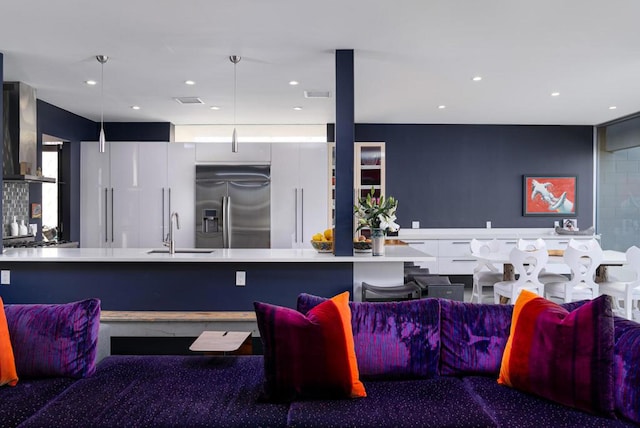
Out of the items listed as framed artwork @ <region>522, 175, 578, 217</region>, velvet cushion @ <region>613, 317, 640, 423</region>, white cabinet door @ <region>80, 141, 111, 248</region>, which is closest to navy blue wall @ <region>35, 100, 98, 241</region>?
white cabinet door @ <region>80, 141, 111, 248</region>

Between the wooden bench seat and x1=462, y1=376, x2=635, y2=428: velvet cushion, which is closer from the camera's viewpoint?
x1=462, y1=376, x2=635, y2=428: velvet cushion

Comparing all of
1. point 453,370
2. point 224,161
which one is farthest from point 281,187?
point 453,370

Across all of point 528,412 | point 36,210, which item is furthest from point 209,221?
point 528,412

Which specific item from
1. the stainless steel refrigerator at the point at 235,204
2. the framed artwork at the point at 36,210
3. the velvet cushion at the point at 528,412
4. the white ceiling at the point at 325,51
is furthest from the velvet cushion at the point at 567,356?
the framed artwork at the point at 36,210

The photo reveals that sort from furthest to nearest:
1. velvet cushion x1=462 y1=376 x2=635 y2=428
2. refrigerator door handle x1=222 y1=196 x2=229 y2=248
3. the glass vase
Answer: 1. refrigerator door handle x1=222 y1=196 x2=229 y2=248
2. the glass vase
3. velvet cushion x1=462 y1=376 x2=635 y2=428

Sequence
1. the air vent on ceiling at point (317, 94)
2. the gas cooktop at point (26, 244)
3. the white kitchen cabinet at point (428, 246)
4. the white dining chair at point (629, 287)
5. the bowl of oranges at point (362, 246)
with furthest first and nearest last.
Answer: the white kitchen cabinet at point (428, 246) → the air vent on ceiling at point (317, 94) → the gas cooktop at point (26, 244) → the white dining chair at point (629, 287) → the bowl of oranges at point (362, 246)

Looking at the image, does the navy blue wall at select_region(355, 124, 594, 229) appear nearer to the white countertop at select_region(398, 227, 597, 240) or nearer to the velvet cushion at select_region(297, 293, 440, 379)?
the white countertop at select_region(398, 227, 597, 240)

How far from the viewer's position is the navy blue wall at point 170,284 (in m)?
3.81

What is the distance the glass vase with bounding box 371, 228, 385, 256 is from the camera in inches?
148

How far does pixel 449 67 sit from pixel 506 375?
10.3ft

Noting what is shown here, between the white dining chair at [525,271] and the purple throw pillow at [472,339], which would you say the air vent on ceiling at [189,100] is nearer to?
the white dining chair at [525,271]

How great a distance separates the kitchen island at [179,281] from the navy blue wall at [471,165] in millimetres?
3709

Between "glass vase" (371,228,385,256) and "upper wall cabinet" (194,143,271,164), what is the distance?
3101 millimetres

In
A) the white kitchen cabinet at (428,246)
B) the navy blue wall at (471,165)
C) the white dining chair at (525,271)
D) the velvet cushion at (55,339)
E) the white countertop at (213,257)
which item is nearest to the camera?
the velvet cushion at (55,339)
